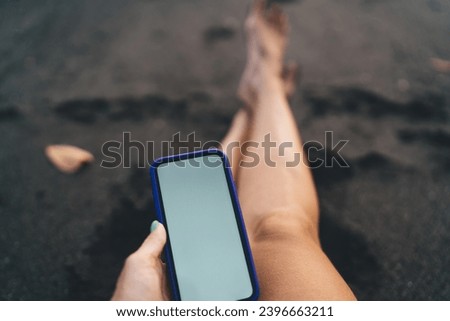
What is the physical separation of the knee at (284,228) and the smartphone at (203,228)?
191 mm

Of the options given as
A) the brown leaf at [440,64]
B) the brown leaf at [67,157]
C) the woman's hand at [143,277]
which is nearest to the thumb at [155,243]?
the woman's hand at [143,277]

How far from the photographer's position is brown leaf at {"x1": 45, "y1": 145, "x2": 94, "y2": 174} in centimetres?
133

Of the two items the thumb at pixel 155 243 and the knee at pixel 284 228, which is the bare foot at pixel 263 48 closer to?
the knee at pixel 284 228

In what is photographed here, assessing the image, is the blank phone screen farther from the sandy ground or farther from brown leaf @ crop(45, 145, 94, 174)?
brown leaf @ crop(45, 145, 94, 174)

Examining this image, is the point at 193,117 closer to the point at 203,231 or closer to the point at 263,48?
the point at 263,48

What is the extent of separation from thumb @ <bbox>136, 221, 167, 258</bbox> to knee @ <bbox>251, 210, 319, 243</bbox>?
30 cm

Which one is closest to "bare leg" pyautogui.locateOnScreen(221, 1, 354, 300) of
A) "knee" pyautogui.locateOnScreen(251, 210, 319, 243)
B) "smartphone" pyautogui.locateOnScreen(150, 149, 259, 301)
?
"knee" pyautogui.locateOnScreen(251, 210, 319, 243)

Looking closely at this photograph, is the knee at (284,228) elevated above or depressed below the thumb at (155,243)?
below

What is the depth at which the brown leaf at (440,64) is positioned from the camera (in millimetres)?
1564

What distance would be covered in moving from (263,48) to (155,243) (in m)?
0.99

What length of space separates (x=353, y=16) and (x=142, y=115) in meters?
0.99

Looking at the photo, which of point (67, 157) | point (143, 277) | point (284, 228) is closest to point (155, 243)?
point (143, 277)

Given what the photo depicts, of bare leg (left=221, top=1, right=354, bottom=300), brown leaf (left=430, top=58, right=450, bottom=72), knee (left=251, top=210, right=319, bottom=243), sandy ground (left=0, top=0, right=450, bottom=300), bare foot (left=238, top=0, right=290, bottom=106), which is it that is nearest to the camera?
bare leg (left=221, top=1, right=354, bottom=300)
